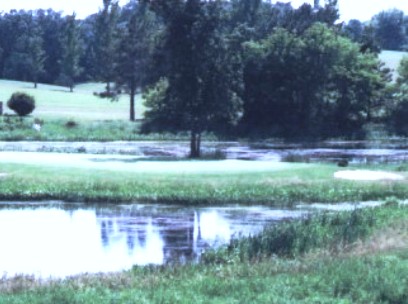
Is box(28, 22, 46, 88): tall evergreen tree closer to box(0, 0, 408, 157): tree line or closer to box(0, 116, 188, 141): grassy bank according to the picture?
box(0, 0, 408, 157): tree line

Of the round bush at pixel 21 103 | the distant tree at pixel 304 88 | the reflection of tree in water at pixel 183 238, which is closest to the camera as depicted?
the reflection of tree in water at pixel 183 238

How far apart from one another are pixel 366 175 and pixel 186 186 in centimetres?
949

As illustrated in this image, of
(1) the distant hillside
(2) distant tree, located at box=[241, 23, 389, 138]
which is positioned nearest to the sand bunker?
(2) distant tree, located at box=[241, 23, 389, 138]

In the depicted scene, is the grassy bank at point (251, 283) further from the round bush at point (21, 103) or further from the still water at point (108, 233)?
the round bush at point (21, 103)

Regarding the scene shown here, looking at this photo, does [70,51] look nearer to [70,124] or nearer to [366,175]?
[70,124]

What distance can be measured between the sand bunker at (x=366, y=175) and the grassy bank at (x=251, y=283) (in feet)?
68.2

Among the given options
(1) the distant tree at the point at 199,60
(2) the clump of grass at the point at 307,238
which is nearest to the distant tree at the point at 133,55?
(1) the distant tree at the point at 199,60

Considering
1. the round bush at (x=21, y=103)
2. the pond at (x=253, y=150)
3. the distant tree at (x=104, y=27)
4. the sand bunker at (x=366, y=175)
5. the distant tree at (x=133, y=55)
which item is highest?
the distant tree at (x=104, y=27)

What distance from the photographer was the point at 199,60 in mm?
54656

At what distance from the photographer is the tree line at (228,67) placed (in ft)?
182

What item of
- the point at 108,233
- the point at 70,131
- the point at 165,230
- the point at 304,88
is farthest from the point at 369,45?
the point at 108,233

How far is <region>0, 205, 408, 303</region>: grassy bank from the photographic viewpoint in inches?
582

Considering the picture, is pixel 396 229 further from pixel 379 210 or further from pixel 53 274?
pixel 53 274

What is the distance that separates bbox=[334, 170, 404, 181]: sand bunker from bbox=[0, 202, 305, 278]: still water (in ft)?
26.5
